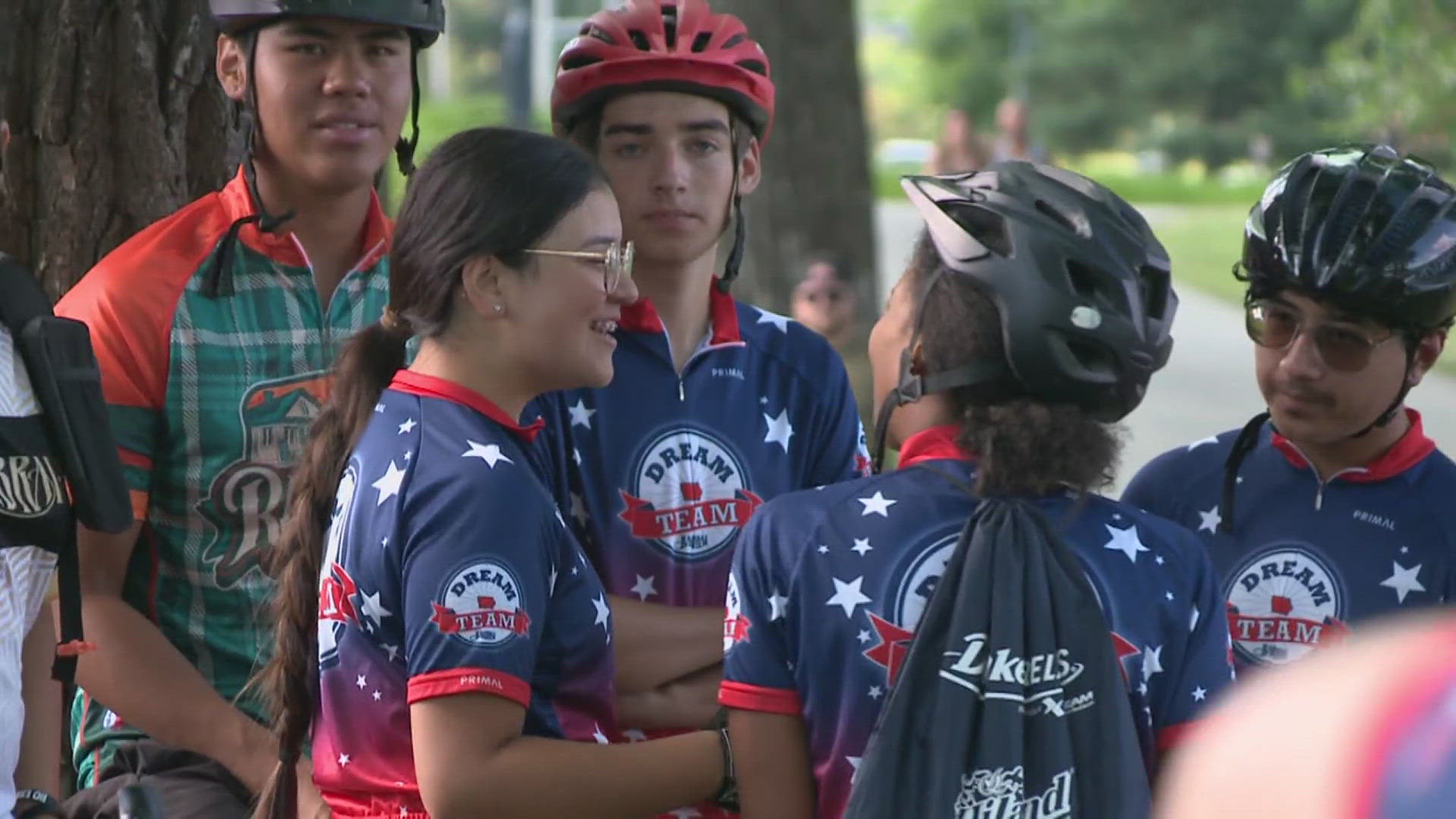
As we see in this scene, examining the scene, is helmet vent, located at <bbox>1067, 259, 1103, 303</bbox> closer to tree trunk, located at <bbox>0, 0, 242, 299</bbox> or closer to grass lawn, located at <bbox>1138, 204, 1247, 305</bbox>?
tree trunk, located at <bbox>0, 0, 242, 299</bbox>

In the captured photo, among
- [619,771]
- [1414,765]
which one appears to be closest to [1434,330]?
[619,771]

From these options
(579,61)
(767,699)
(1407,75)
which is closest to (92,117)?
(579,61)

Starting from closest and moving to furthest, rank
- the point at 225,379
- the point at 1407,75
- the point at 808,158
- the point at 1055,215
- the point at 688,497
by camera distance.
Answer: the point at 1055,215
the point at 688,497
the point at 225,379
the point at 808,158
the point at 1407,75

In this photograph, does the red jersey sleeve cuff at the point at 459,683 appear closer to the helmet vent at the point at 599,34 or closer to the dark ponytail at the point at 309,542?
the dark ponytail at the point at 309,542

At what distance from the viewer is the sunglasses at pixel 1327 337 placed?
3.68 metres

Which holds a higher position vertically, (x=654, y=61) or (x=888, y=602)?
(x=654, y=61)

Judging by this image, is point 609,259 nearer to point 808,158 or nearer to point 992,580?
point 992,580

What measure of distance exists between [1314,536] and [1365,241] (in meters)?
0.60

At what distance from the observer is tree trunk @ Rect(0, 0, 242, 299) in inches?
172

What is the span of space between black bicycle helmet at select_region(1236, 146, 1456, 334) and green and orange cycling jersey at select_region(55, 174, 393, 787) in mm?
1953

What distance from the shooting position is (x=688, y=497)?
3.43m

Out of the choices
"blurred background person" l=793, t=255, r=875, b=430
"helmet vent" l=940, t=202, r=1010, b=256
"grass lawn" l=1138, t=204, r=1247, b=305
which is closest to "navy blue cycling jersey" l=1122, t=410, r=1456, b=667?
"helmet vent" l=940, t=202, r=1010, b=256

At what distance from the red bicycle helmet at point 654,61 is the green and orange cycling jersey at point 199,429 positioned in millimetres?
752

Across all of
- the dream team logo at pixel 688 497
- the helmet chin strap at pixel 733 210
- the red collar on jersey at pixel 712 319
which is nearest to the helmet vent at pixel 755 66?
the helmet chin strap at pixel 733 210
